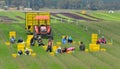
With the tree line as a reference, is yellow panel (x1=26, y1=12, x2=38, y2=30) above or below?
above

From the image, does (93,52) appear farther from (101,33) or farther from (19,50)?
(101,33)

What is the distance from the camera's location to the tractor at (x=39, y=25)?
51.1 metres

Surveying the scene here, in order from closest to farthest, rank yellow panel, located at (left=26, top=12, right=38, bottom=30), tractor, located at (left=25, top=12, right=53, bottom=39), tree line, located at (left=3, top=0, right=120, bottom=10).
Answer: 1. tractor, located at (left=25, top=12, right=53, bottom=39)
2. yellow panel, located at (left=26, top=12, right=38, bottom=30)
3. tree line, located at (left=3, top=0, right=120, bottom=10)

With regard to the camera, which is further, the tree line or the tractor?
the tree line

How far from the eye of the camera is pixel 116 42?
2002 inches

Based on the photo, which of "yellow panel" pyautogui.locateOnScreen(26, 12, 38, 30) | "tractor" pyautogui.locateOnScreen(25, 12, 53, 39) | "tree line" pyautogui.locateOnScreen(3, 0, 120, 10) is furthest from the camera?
"tree line" pyautogui.locateOnScreen(3, 0, 120, 10)

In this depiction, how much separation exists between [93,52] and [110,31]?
22.0 meters

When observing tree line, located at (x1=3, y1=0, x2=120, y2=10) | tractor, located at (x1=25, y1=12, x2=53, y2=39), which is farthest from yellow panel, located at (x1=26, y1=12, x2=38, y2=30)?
tree line, located at (x1=3, y1=0, x2=120, y2=10)

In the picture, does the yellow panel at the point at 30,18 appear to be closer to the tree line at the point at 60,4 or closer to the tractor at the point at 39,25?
the tractor at the point at 39,25

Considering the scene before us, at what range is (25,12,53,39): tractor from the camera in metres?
51.1

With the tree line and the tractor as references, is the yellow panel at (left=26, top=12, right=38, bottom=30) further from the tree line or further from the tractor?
the tree line

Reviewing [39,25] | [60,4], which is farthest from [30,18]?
[60,4]

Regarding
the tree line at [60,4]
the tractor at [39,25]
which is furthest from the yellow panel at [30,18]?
the tree line at [60,4]

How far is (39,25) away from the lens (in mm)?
52812
